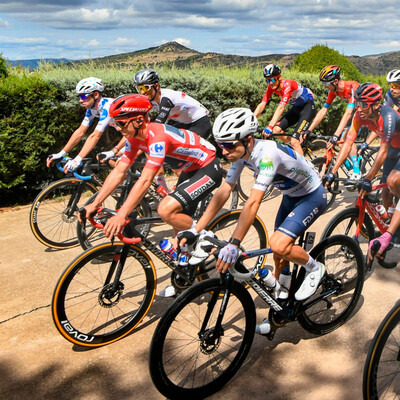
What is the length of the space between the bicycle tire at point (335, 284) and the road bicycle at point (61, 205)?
350 centimetres

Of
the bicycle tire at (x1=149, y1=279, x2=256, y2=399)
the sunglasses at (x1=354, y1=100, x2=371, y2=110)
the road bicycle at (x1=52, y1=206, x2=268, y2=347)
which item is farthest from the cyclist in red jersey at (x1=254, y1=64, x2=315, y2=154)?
the bicycle tire at (x1=149, y1=279, x2=256, y2=399)

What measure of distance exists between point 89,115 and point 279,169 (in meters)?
3.87

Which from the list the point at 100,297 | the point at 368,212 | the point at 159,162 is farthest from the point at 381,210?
→ the point at 100,297

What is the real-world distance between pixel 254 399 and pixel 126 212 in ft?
6.05

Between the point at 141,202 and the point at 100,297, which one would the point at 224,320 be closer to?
the point at 100,297

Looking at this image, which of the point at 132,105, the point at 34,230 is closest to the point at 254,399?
the point at 132,105

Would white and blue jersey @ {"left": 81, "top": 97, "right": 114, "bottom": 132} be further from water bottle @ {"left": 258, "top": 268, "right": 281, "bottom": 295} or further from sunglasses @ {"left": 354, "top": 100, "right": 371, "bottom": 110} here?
water bottle @ {"left": 258, "top": 268, "right": 281, "bottom": 295}

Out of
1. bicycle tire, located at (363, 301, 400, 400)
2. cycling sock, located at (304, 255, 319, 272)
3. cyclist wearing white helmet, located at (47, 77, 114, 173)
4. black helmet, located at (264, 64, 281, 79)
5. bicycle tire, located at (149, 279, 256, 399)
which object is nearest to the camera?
bicycle tire, located at (363, 301, 400, 400)

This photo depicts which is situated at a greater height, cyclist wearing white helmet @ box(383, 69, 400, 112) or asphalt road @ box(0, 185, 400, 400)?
cyclist wearing white helmet @ box(383, 69, 400, 112)

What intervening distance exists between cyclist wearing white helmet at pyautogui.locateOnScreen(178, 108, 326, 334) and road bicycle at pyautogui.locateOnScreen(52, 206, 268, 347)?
0.58m

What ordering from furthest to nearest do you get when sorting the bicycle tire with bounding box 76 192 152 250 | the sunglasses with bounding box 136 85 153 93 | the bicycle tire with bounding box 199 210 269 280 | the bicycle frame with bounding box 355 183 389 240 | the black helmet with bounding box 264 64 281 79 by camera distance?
the black helmet with bounding box 264 64 281 79 < the sunglasses with bounding box 136 85 153 93 < the bicycle tire with bounding box 76 192 152 250 < the bicycle tire with bounding box 199 210 269 280 < the bicycle frame with bounding box 355 183 389 240

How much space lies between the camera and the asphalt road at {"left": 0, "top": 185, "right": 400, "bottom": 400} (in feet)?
10.9

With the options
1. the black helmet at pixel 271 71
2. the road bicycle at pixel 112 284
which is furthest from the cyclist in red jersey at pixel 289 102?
the road bicycle at pixel 112 284

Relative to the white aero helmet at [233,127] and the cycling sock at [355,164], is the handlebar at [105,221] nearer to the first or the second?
the white aero helmet at [233,127]
